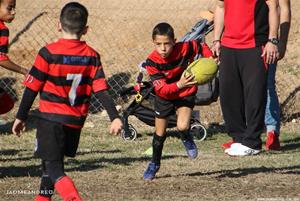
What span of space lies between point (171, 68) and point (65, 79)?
6.96ft

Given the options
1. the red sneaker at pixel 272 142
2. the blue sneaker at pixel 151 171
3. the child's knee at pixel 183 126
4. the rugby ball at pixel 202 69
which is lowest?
the red sneaker at pixel 272 142

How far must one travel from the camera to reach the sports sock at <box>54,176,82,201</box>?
18.9 feet

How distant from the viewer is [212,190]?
23.8 feet

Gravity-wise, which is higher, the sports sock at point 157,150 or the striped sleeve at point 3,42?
the striped sleeve at point 3,42

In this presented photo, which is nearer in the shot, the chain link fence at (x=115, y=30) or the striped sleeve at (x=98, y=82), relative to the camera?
the striped sleeve at (x=98, y=82)

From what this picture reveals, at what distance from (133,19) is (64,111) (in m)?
12.1

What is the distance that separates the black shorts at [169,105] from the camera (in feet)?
26.7

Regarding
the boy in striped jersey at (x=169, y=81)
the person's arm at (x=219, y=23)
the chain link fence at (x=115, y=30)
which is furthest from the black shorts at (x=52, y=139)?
the chain link fence at (x=115, y=30)

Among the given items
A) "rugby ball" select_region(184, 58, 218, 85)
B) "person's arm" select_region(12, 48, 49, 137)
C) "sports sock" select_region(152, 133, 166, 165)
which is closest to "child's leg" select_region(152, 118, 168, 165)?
"sports sock" select_region(152, 133, 166, 165)

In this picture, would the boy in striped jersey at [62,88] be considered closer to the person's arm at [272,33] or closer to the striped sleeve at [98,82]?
the striped sleeve at [98,82]

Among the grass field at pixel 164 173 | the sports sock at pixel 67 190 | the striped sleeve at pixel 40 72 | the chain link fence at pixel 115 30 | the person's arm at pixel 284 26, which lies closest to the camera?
the sports sock at pixel 67 190

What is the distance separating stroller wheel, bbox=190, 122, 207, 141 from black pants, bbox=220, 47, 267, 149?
254cm

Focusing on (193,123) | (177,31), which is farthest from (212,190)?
(177,31)

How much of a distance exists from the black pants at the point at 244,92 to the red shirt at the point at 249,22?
10 centimetres
